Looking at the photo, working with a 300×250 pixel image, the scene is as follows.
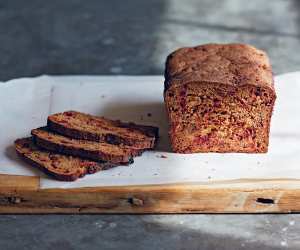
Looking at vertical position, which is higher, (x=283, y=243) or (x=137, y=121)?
(x=137, y=121)

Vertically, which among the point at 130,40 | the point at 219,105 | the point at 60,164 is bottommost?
the point at 60,164

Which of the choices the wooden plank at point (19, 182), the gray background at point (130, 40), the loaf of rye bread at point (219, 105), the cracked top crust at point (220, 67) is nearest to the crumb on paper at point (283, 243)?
the gray background at point (130, 40)

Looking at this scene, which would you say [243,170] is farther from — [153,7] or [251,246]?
[153,7]

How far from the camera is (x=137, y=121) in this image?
384 cm

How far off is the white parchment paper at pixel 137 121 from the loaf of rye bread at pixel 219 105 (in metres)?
0.07

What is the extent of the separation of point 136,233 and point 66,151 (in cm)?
53

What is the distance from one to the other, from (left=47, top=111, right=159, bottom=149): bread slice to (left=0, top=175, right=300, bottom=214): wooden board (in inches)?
12.8

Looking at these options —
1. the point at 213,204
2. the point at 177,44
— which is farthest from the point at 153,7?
the point at 213,204

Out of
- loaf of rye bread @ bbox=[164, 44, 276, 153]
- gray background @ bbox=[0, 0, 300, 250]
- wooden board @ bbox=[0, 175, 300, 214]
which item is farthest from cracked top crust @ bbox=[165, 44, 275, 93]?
gray background @ bbox=[0, 0, 300, 250]

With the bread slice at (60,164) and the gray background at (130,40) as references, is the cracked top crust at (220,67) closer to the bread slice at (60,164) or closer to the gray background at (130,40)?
the bread slice at (60,164)

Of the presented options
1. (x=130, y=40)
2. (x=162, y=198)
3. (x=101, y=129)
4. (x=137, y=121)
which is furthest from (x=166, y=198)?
(x=130, y=40)

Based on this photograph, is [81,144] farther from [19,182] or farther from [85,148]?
[19,182]

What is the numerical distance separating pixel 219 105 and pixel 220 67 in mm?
208

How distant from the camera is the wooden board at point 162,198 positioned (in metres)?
3.23
